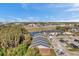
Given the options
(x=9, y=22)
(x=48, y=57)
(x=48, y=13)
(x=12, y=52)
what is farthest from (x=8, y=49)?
(x=48, y=13)

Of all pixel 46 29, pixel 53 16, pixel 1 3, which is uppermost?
pixel 1 3

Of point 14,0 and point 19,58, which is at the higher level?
point 14,0

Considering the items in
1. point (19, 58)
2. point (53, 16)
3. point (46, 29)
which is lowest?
point (19, 58)

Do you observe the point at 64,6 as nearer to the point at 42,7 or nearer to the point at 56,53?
the point at 42,7

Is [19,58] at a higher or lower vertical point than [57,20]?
lower

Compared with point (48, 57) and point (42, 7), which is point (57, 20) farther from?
point (48, 57)

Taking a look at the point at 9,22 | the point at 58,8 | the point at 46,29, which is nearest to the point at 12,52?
the point at 9,22

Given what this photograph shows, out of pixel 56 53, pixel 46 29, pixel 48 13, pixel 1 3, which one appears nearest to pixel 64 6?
pixel 48 13

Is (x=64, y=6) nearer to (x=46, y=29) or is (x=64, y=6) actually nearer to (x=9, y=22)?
(x=46, y=29)
